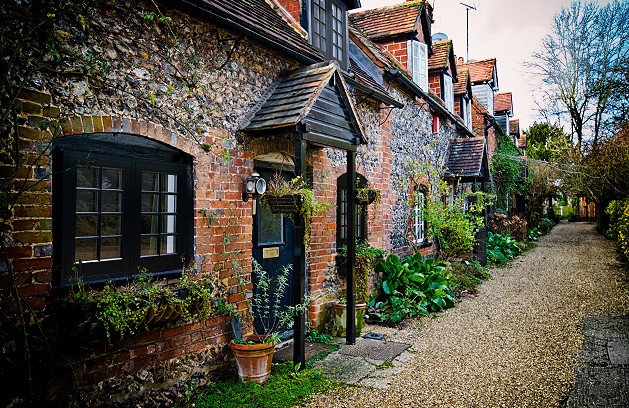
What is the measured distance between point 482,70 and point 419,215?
13577 millimetres

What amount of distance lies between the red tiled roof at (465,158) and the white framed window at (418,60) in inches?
125

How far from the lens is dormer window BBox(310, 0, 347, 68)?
24.6 feet

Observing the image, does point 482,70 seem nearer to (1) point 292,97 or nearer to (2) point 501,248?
(2) point 501,248

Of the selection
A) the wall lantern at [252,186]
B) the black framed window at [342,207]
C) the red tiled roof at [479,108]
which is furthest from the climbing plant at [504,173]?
the wall lantern at [252,186]

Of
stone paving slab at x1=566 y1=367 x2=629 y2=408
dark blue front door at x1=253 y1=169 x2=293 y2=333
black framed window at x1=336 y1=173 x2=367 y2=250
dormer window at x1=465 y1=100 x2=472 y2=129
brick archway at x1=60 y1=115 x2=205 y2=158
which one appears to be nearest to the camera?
brick archway at x1=60 y1=115 x2=205 y2=158

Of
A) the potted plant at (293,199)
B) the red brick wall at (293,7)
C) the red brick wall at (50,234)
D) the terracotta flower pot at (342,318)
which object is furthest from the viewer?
the red brick wall at (293,7)

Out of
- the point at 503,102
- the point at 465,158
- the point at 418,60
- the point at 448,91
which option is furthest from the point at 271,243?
the point at 503,102

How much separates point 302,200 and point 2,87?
3009 millimetres

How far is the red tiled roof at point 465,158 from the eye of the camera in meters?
13.8

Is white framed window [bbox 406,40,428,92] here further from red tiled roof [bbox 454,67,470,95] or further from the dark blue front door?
the dark blue front door

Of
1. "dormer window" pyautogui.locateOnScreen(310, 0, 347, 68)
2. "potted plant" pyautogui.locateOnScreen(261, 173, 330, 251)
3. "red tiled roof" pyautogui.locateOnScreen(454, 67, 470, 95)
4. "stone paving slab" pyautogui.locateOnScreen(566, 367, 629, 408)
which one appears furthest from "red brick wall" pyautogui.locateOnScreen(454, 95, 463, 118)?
"potted plant" pyautogui.locateOnScreen(261, 173, 330, 251)

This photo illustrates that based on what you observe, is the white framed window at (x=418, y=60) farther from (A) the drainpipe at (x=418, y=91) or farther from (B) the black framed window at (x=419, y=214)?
(B) the black framed window at (x=419, y=214)

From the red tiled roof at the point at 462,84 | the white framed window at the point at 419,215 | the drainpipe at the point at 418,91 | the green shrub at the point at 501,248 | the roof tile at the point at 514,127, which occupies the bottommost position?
the green shrub at the point at 501,248

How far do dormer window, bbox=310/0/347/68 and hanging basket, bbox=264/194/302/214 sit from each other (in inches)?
137
